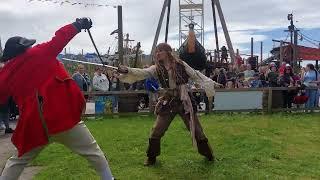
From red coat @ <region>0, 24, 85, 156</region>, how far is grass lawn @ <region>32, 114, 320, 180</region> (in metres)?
1.88

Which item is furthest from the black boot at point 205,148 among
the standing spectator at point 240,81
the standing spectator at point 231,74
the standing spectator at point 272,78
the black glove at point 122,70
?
the standing spectator at point 231,74

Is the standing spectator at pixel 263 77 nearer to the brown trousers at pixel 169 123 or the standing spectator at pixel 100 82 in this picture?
the standing spectator at pixel 100 82

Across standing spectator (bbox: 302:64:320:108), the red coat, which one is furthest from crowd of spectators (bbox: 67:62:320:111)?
the red coat

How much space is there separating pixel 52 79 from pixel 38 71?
0.16 meters

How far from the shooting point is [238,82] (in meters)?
18.3

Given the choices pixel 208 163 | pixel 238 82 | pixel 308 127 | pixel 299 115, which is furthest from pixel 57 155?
pixel 238 82

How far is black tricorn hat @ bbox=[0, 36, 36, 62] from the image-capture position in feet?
18.5

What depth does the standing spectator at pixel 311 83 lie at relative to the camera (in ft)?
53.5

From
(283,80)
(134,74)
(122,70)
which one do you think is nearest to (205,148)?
(134,74)

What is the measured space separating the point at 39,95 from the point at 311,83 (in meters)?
12.2

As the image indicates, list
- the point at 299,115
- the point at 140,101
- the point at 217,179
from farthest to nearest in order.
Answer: the point at 140,101, the point at 299,115, the point at 217,179

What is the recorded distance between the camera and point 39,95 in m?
5.52

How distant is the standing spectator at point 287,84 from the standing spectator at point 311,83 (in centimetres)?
40

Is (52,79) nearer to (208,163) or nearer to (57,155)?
(208,163)
